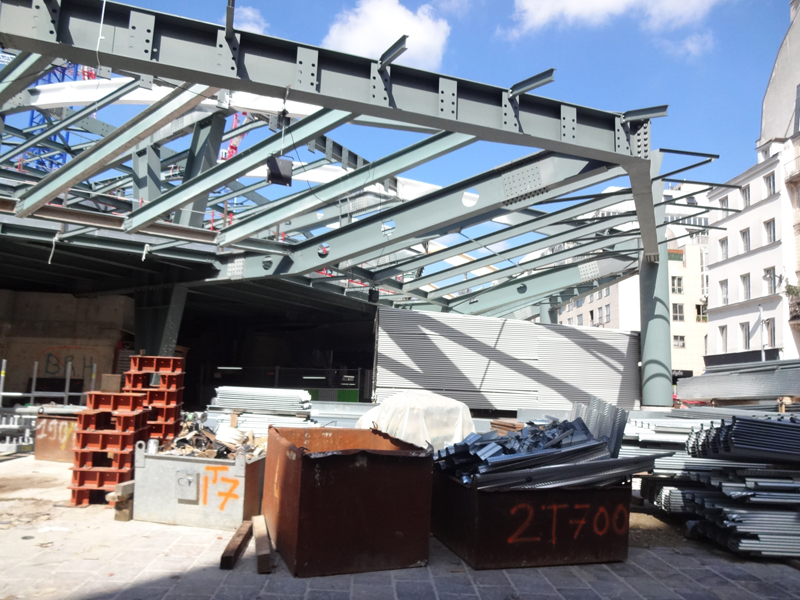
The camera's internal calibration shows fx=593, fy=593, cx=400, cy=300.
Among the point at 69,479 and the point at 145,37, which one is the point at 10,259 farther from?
the point at 145,37

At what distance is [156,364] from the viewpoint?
32.6 feet

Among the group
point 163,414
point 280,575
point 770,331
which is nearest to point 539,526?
point 280,575

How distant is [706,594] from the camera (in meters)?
5.33

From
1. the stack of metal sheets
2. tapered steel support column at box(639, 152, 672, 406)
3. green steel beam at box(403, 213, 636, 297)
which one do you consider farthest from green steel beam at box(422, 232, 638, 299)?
the stack of metal sheets

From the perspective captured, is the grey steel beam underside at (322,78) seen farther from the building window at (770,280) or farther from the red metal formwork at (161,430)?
the building window at (770,280)

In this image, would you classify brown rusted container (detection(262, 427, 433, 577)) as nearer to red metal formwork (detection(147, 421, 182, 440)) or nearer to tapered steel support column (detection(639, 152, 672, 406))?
red metal formwork (detection(147, 421, 182, 440))

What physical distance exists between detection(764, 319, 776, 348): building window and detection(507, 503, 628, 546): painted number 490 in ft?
107

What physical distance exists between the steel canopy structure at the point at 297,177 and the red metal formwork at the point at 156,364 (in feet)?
8.85

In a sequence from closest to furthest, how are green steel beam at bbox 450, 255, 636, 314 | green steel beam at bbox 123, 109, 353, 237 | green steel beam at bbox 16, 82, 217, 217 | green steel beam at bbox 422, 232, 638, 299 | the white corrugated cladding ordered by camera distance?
green steel beam at bbox 16, 82, 217, 217 → green steel beam at bbox 123, 109, 353, 237 → the white corrugated cladding → green steel beam at bbox 422, 232, 638, 299 → green steel beam at bbox 450, 255, 636, 314

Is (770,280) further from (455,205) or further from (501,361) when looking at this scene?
(455,205)

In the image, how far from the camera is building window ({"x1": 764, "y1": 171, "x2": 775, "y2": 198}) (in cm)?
3488

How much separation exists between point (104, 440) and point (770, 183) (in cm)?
3866

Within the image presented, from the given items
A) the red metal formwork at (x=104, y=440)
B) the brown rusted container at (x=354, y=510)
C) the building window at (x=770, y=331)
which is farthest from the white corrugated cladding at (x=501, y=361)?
the building window at (x=770, y=331)

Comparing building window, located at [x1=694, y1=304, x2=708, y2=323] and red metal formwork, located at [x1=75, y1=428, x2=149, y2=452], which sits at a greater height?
building window, located at [x1=694, y1=304, x2=708, y2=323]
